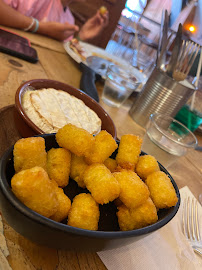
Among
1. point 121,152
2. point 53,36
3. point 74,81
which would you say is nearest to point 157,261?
point 121,152

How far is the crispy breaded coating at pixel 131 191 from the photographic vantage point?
0.50 meters

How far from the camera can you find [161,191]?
0.55 meters

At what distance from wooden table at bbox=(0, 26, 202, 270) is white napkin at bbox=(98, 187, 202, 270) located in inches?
1.9

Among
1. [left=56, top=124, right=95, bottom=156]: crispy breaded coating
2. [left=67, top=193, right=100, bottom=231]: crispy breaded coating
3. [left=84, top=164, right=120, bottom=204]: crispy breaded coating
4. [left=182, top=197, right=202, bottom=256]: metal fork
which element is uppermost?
[left=56, top=124, right=95, bottom=156]: crispy breaded coating

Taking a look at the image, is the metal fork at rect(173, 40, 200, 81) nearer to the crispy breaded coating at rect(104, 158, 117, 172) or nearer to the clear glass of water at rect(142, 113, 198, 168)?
the clear glass of water at rect(142, 113, 198, 168)

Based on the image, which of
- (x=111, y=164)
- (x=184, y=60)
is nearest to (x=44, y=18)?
(x=184, y=60)

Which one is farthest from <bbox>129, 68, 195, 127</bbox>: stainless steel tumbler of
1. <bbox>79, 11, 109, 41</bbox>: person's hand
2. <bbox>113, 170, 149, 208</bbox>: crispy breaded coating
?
<bbox>79, 11, 109, 41</bbox>: person's hand

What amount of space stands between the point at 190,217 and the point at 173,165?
39 cm

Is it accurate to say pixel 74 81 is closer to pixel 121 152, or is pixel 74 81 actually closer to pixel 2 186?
pixel 121 152

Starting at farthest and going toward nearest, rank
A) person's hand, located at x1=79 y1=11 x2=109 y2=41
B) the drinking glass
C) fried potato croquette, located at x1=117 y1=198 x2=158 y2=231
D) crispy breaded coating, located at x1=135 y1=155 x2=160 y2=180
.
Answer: person's hand, located at x1=79 y1=11 x2=109 y2=41
the drinking glass
crispy breaded coating, located at x1=135 y1=155 x2=160 y2=180
fried potato croquette, located at x1=117 y1=198 x2=158 y2=231

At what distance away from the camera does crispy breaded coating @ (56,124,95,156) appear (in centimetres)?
54

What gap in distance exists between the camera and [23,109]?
0.79 m

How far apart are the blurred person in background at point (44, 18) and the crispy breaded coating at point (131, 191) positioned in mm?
1764

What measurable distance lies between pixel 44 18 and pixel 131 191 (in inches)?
108
